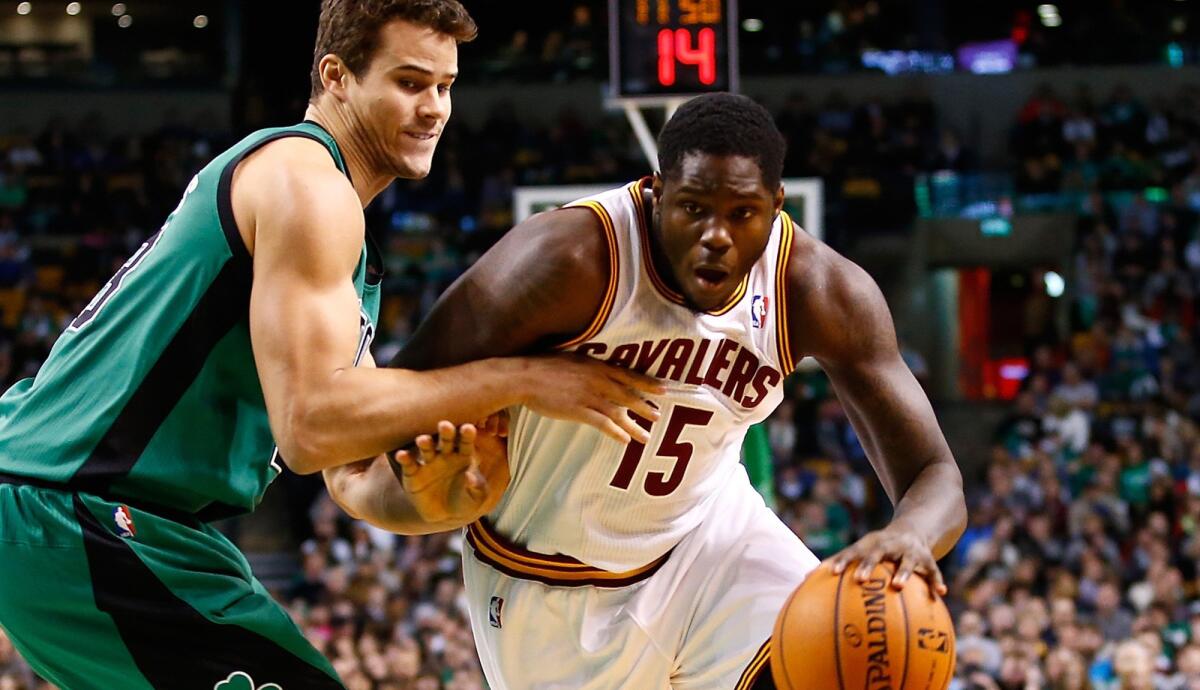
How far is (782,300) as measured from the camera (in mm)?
3746

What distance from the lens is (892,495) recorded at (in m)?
3.77

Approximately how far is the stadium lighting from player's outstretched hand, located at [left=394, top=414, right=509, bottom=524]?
13894mm

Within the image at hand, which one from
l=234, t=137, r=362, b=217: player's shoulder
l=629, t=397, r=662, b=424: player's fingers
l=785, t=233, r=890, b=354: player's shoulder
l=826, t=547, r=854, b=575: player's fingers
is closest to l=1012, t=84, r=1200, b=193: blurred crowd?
l=785, t=233, r=890, b=354: player's shoulder

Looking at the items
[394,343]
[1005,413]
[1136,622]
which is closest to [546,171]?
[394,343]

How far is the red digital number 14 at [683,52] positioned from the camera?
7887 millimetres

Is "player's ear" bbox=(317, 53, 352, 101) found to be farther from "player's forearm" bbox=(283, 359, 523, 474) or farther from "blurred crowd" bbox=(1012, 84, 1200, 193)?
"blurred crowd" bbox=(1012, 84, 1200, 193)

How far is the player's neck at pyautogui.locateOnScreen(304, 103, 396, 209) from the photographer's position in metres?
3.44

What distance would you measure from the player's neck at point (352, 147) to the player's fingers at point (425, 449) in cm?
55

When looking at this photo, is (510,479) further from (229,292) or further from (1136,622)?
(1136,622)

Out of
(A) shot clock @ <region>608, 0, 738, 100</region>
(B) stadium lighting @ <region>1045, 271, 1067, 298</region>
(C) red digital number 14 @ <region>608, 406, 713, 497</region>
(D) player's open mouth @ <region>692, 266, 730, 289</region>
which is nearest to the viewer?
(D) player's open mouth @ <region>692, 266, 730, 289</region>

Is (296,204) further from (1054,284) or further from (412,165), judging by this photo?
(1054,284)

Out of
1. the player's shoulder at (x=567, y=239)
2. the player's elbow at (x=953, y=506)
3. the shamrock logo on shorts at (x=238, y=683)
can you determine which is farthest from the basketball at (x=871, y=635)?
the shamrock logo on shorts at (x=238, y=683)

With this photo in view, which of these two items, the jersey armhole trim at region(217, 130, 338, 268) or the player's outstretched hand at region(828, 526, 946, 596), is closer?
the jersey armhole trim at region(217, 130, 338, 268)

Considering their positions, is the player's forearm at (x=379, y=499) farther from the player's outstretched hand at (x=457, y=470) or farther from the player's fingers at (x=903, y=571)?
the player's fingers at (x=903, y=571)
